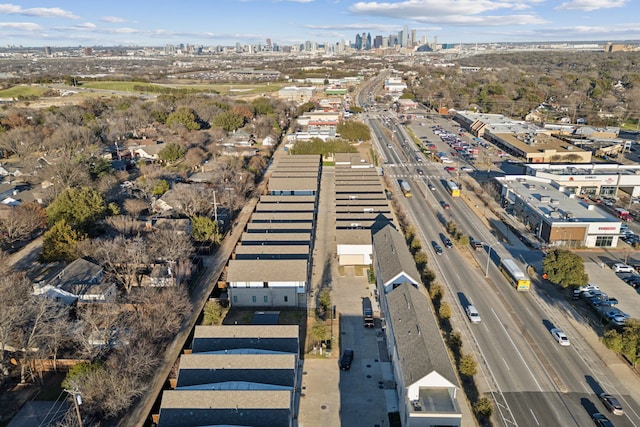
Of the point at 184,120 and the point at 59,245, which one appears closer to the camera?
the point at 59,245

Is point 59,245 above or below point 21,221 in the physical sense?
below

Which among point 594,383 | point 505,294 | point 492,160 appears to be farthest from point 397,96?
point 594,383

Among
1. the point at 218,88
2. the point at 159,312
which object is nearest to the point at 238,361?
the point at 159,312

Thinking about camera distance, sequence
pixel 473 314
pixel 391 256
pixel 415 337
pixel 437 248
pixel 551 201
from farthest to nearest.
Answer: pixel 551 201 → pixel 437 248 → pixel 391 256 → pixel 473 314 → pixel 415 337

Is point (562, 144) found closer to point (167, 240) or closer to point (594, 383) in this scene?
point (594, 383)

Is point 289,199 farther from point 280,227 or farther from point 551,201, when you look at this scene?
point 551,201

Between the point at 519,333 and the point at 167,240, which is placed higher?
the point at 167,240

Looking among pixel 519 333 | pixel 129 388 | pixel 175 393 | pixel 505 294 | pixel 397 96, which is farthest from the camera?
pixel 397 96

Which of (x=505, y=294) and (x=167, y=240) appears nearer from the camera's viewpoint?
(x=505, y=294)
